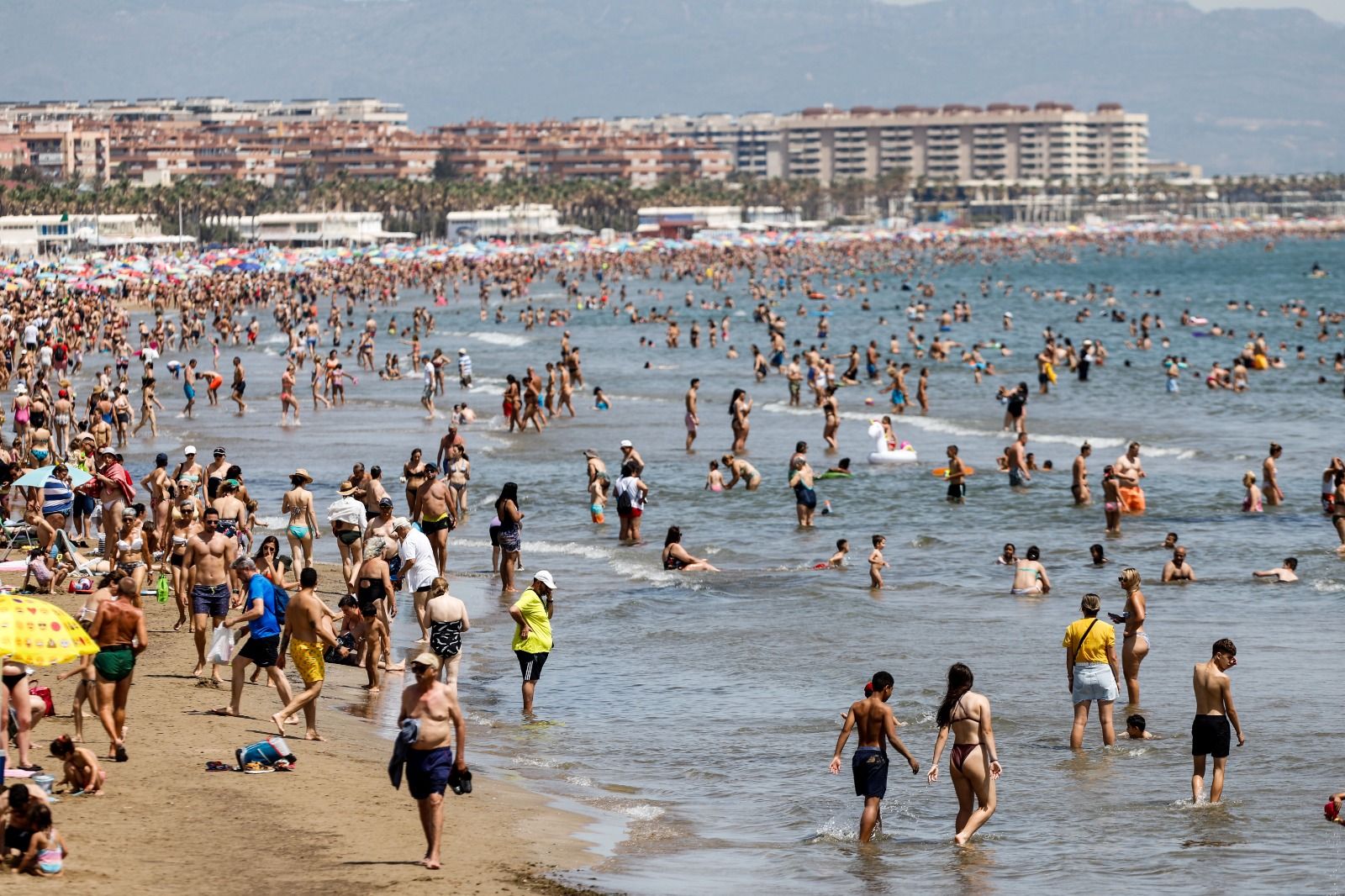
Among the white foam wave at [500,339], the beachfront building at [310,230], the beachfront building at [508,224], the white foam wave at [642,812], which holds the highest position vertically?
the beachfront building at [508,224]

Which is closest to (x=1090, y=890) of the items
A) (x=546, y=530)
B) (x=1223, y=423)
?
(x=546, y=530)

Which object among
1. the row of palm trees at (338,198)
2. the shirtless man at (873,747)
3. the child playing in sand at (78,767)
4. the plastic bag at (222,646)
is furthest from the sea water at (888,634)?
the row of palm trees at (338,198)

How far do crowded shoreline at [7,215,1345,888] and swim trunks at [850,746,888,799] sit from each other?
272 centimetres

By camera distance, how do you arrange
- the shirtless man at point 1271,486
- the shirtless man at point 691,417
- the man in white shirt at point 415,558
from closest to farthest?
the man in white shirt at point 415,558 → the shirtless man at point 1271,486 → the shirtless man at point 691,417

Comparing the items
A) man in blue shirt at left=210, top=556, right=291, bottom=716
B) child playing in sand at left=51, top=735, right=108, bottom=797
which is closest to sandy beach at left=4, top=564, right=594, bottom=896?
child playing in sand at left=51, top=735, right=108, bottom=797

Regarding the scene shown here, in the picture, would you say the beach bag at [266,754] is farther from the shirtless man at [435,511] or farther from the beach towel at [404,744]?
the shirtless man at [435,511]

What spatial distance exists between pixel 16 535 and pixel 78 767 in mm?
10337

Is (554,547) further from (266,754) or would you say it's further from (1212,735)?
(1212,735)

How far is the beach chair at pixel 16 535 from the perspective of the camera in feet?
67.2

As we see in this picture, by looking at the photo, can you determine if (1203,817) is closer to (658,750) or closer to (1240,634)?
(658,750)

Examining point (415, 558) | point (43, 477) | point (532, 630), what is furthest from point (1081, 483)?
point (43, 477)

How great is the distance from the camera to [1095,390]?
4772cm

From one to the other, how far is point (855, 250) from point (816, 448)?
12435 centimetres

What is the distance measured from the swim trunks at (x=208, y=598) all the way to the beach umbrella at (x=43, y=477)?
17.2 ft
